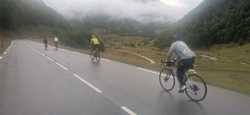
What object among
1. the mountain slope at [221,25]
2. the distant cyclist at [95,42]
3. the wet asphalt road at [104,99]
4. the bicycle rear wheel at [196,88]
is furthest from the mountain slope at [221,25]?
the bicycle rear wheel at [196,88]

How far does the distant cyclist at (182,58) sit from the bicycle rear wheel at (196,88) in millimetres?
366

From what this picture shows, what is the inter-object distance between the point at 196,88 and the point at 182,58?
38.5 inches

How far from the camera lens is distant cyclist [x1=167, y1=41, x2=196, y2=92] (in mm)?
12828

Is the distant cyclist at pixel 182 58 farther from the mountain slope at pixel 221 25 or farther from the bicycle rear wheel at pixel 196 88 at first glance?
the mountain slope at pixel 221 25

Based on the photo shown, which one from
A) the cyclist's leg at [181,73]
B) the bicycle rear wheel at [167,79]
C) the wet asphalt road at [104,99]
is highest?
the cyclist's leg at [181,73]

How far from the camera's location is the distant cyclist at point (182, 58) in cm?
1283

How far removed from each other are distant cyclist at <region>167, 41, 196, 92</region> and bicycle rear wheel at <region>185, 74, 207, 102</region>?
14.4 inches

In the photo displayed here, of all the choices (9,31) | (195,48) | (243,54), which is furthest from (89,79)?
(9,31)

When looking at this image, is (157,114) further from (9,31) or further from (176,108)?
(9,31)

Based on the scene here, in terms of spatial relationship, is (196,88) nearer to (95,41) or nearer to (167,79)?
(167,79)

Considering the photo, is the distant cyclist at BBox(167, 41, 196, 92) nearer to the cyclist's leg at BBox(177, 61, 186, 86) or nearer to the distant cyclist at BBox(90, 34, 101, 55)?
the cyclist's leg at BBox(177, 61, 186, 86)

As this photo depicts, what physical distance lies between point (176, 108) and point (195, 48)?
361ft

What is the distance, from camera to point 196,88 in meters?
12.4

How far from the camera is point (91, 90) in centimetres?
1425
